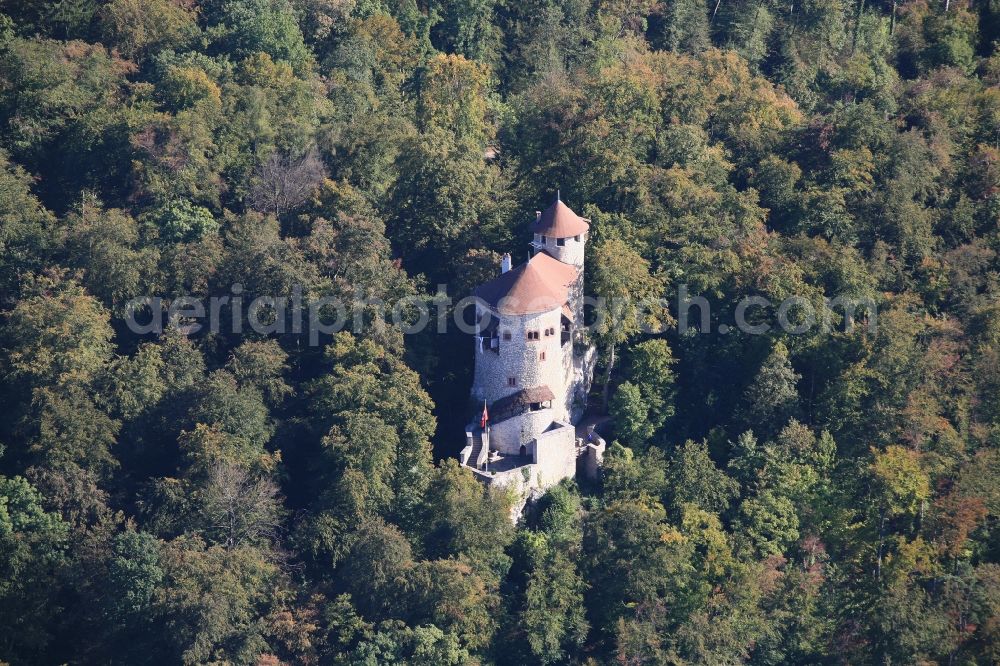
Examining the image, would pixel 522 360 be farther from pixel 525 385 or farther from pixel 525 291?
pixel 525 291

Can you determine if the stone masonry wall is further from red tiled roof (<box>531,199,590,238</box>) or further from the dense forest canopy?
red tiled roof (<box>531,199,590,238</box>)

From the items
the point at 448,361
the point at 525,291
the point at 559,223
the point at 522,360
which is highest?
the point at 559,223

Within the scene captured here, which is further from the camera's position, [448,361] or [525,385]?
[448,361]

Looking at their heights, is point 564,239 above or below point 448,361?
above

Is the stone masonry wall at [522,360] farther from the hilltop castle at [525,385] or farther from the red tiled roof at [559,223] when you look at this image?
the red tiled roof at [559,223]

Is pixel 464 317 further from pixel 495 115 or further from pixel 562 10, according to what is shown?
pixel 562 10

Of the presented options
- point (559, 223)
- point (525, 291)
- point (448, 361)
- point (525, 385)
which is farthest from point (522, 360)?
point (559, 223)

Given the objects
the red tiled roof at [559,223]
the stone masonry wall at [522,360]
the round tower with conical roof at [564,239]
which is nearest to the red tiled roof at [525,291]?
the stone masonry wall at [522,360]

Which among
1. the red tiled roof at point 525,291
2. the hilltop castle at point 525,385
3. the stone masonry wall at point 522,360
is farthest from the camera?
the stone masonry wall at point 522,360
